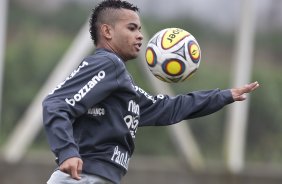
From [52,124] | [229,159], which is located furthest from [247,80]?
[52,124]

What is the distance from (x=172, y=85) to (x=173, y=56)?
25.0ft

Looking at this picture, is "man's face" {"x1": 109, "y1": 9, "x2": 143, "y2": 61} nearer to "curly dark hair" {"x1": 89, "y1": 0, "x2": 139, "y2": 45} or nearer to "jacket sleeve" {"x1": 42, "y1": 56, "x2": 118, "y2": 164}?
"curly dark hair" {"x1": 89, "y1": 0, "x2": 139, "y2": 45}

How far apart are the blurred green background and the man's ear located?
7328 millimetres

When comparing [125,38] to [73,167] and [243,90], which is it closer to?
[243,90]

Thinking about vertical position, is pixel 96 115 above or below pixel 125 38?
below

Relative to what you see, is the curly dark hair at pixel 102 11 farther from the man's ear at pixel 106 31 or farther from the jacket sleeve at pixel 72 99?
the jacket sleeve at pixel 72 99

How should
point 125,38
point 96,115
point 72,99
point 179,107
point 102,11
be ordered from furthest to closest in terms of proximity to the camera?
point 179,107, point 102,11, point 125,38, point 96,115, point 72,99

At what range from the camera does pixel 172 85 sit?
13352 mm

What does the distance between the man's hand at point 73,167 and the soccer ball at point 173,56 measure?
1.22m

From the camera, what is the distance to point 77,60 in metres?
11.7

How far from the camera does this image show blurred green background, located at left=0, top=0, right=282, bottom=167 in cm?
1335

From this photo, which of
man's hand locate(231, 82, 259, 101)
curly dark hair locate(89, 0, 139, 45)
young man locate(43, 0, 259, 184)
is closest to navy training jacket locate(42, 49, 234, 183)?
young man locate(43, 0, 259, 184)

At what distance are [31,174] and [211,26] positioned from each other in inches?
201

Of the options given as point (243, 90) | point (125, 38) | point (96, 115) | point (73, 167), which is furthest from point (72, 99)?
point (243, 90)
